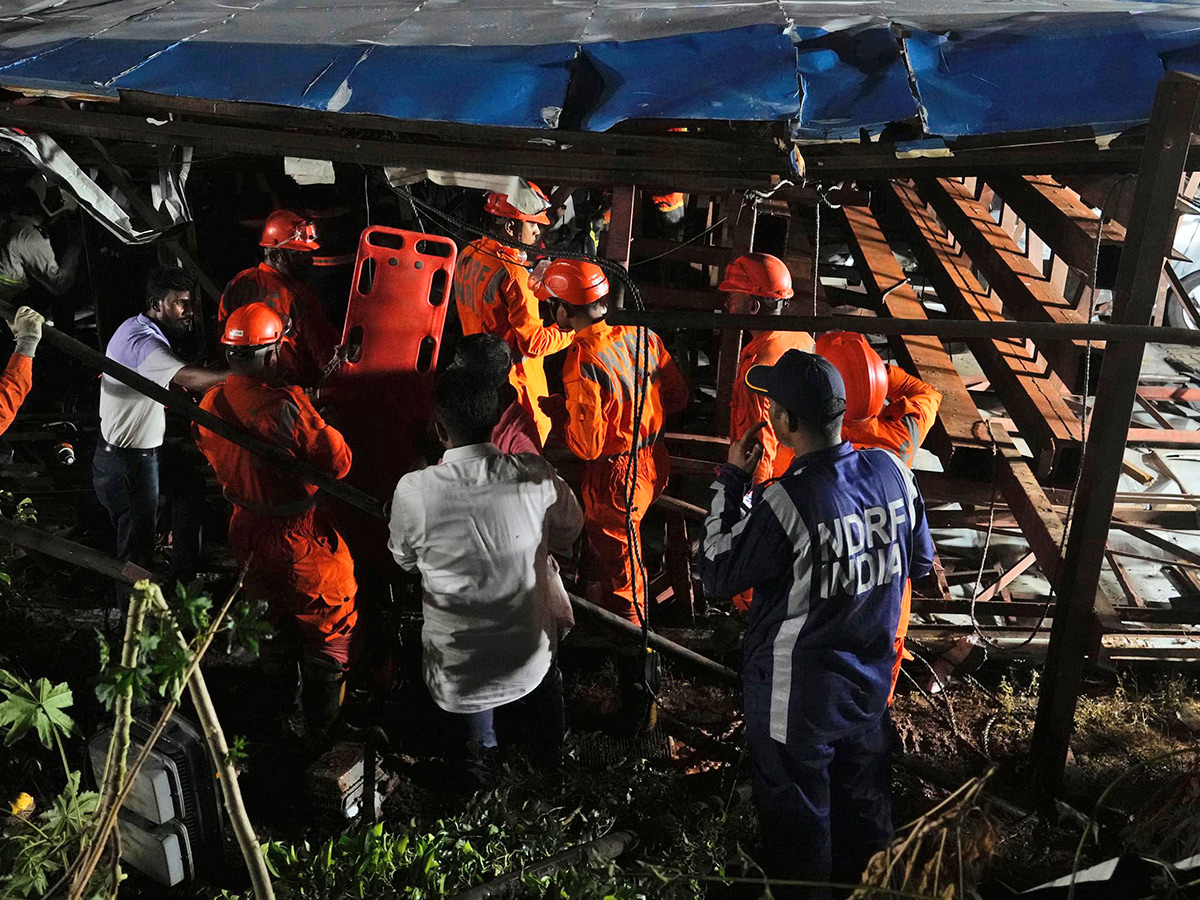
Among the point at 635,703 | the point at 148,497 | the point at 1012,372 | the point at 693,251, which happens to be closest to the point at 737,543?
the point at 635,703

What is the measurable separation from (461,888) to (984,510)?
4.60 meters

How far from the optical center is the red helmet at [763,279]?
15.2ft

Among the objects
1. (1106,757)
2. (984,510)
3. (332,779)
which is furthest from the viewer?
(984,510)

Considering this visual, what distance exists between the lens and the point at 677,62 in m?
3.71

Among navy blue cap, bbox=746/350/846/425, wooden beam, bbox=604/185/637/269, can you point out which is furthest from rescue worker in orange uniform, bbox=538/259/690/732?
navy blue cap, bbox=746/350/846/425

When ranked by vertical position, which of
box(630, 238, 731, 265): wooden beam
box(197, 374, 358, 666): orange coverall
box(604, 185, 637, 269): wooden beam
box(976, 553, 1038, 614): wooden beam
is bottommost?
box(976, 553, 1038, 614): wooden beam

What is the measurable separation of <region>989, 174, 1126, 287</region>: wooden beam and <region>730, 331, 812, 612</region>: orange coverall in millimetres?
1460

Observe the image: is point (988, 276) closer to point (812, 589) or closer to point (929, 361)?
point (929, 361)

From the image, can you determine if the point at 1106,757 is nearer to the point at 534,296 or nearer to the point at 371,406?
the point at 534,296

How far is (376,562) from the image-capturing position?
5.27m

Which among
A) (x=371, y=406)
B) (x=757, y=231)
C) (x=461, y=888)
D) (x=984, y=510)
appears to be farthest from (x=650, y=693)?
(x=757, y=231)

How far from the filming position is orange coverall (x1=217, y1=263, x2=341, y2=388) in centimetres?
549

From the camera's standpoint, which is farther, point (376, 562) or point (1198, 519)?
point (1198, 519)

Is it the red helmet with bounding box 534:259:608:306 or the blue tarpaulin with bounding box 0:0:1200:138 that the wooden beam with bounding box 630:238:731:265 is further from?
the blue tarpaulin with bounding box 0:0:1200:138
